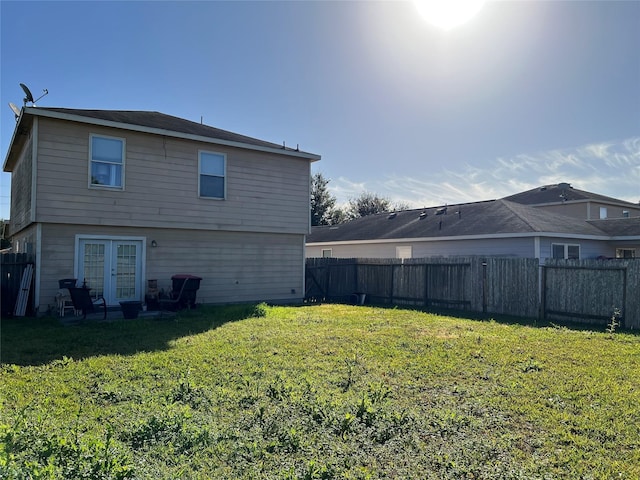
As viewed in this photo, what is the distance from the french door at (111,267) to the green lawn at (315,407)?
3.19 m

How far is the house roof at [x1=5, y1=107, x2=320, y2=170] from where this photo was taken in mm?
10812

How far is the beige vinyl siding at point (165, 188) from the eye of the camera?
35.4 ft

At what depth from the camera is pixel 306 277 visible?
16.5 metres

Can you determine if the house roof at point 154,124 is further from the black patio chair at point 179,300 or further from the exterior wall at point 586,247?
the exterior wall at point 586,247

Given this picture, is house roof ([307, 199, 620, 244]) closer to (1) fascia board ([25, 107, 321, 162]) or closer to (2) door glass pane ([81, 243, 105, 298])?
(1) fascia board ([25, 107, 321, 162])

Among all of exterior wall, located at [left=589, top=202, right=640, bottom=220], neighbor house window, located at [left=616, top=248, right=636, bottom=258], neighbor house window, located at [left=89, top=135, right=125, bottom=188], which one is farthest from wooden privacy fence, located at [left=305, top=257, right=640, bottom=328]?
exterior wall, located at [left=589, top=202, right=640, bottom=220]

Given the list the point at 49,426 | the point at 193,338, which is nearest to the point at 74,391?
the point at 49,426

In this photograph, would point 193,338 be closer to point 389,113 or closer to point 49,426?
point 49,426

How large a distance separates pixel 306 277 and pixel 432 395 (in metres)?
11.7

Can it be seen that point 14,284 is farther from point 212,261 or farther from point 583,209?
point 583,209

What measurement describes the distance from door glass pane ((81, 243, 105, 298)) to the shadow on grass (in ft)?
4.89

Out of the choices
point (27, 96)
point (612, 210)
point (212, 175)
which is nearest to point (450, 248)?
point (212, 175)

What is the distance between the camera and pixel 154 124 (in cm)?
1245

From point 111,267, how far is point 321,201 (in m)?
32.5
